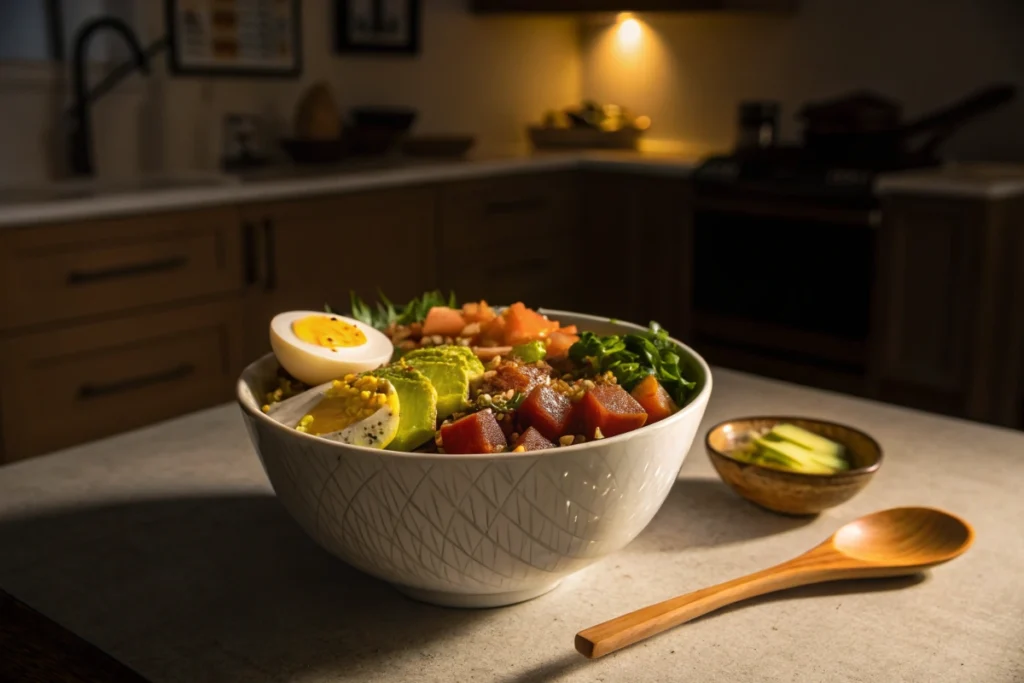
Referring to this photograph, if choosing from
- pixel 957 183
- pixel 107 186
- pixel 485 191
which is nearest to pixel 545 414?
pixel 957 183

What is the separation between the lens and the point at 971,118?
11.3ft

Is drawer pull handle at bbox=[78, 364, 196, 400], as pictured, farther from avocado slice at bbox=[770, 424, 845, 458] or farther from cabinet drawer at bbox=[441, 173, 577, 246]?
avocado slice at bbox=[770, 424, 845, 458]

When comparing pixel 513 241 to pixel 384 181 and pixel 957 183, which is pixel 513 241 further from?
pixel 957 183

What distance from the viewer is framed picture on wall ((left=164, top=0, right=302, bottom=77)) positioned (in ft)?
10.6

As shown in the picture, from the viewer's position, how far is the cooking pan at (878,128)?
3.16 m

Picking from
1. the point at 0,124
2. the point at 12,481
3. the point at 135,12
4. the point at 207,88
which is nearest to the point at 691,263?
the point at 207,88

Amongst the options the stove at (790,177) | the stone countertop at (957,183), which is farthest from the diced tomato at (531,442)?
the stove at (790,177)

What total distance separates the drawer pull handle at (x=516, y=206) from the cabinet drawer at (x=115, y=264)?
1.00 metres

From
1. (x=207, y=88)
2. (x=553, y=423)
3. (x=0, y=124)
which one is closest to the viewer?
(x=553, y=423)

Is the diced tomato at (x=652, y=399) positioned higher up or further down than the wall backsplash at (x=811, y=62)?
further down

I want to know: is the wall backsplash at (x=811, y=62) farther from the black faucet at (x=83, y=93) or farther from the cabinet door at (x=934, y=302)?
the black faucet at (x=83, y=93)

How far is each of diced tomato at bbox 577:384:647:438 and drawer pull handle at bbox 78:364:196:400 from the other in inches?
81.7

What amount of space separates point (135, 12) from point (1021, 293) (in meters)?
2.79

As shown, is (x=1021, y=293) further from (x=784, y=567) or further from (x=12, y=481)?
(x=12, y=481)
